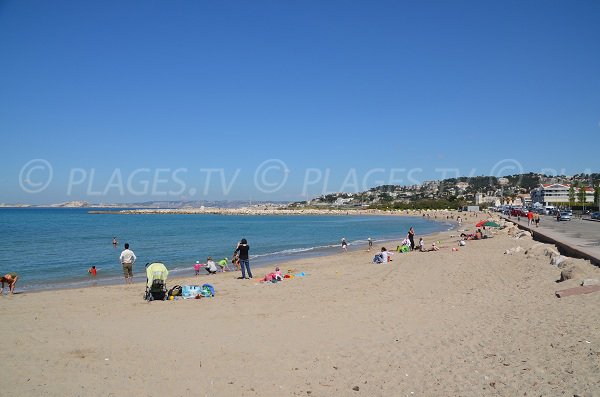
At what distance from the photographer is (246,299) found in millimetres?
11961

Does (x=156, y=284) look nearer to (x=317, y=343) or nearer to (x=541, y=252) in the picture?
(x=317, y=343)

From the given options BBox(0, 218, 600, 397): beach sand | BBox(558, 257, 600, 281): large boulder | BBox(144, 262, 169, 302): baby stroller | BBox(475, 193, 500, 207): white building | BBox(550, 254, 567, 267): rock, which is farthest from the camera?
BBox(475, 193, 500, 207): white building

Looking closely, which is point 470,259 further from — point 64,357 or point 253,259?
point 64,357

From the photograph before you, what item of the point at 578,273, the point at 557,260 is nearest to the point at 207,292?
the point at 578,273

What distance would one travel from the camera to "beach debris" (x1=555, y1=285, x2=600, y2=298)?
9500mm

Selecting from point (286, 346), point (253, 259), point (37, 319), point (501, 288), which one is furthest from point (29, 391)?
point (253, 259)

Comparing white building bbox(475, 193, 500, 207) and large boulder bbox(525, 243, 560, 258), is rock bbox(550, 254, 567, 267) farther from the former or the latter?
white building bbox(475, 193, 500, 207)

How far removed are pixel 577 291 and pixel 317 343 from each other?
6039 millimetres

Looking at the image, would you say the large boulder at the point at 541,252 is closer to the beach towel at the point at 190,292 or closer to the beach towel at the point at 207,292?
the beach towel at the point at 207,292

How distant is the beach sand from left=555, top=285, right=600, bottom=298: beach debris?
261mm

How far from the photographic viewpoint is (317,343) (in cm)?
755

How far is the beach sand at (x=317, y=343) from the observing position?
5.70 m

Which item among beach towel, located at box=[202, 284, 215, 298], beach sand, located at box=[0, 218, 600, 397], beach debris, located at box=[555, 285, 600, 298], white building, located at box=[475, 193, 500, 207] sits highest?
white building, located at box=[475, 193, 500, 207]

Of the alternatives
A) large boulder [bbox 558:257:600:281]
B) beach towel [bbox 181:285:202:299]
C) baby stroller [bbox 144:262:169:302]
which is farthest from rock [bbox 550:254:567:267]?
baby stroller [bbox 144:262:169:302]
